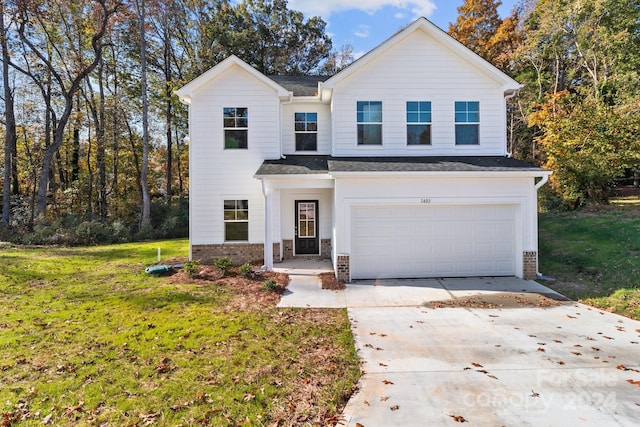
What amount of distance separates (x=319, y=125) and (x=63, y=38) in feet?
68.5

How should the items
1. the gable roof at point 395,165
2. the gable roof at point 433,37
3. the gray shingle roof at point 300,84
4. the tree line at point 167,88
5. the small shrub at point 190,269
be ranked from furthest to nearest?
the tree line at point 167,88 → the gray shingle roof at point 300,84 → the gable roof at point 433,37 → the small shrub at point 190,269 → the gable roof at point 395,165

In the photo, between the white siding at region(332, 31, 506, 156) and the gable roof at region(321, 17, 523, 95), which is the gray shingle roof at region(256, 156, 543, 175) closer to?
the white siding at region(332, 31, 506, 156)

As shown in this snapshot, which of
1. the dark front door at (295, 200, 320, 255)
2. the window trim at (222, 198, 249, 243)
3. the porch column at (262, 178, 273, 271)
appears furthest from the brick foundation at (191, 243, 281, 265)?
the porch column at (262, 178, 273, 271)

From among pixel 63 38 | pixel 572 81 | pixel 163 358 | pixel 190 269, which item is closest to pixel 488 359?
pixel 163 358

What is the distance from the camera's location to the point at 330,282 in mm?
9477

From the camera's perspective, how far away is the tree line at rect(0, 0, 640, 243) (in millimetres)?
17078

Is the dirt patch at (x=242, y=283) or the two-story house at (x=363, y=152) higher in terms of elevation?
the two-story house at (x=363, y=152)

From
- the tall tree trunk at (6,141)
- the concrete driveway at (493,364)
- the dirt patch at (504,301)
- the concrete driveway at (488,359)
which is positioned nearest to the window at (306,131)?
the concrete driveway at (488,359)

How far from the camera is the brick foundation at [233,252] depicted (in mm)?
11977

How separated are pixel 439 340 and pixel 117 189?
25800mm

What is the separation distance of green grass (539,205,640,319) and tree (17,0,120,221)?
24.0m

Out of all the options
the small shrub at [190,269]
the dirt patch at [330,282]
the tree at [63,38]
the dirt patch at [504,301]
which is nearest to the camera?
the dirt patch at [504,301]

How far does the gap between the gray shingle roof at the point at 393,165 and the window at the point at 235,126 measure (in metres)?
1.29

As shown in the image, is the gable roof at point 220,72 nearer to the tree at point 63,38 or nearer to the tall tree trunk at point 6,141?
the tree at point 63,38
